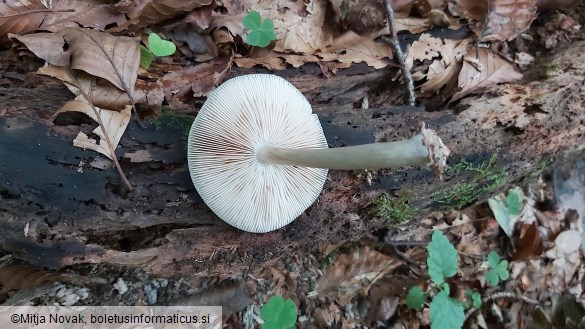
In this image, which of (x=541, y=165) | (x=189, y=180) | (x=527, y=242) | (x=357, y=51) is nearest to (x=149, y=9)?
(x=189, y=180)

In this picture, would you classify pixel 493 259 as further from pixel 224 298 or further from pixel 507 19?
pixel 224 298

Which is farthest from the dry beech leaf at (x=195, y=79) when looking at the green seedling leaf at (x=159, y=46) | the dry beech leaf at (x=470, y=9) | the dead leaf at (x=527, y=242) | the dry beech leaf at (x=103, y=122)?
the dead leaf at (x=527, y=242)

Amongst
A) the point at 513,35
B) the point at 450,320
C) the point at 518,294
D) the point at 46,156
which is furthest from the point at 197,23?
the point at 518,294

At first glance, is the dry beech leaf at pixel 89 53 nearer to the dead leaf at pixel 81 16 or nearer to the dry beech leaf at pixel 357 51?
the dead leaf at pixel 81 16

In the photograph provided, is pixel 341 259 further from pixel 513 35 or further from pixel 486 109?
pixel 513 35

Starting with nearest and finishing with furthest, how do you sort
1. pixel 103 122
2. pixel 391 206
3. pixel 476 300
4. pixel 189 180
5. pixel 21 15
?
pixel 103 122 < pixel 189 180 < pixel 21 15 < pixel 391 206 < pixel 476 300
